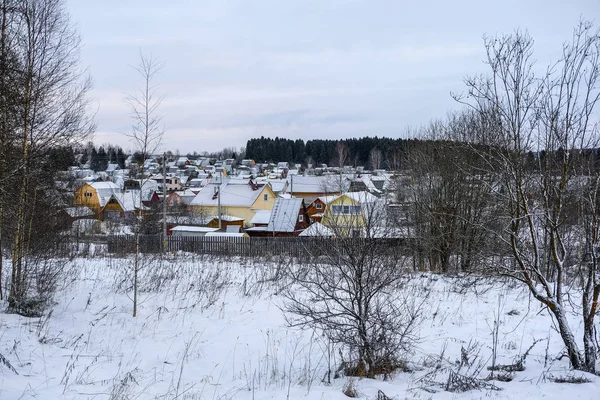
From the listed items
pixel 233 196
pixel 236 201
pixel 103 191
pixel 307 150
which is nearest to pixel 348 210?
pixel 236 201

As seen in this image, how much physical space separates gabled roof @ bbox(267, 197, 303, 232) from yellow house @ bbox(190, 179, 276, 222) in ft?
44.8

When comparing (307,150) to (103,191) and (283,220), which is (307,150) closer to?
(103,191)

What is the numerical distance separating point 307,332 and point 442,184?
10345mm

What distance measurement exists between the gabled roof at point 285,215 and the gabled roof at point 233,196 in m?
13.7

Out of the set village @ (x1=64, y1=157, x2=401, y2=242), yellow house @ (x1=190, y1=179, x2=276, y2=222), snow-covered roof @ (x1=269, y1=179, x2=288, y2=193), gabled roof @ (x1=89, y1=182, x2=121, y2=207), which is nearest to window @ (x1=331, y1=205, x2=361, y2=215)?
village @ (x1=64, y1=157, x2=401, y2=242)

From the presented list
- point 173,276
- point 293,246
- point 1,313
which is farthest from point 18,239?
point 293,246

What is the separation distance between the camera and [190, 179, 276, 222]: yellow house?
51125mm

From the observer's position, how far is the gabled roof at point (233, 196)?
51438 mm

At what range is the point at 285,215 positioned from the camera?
37.3 metres

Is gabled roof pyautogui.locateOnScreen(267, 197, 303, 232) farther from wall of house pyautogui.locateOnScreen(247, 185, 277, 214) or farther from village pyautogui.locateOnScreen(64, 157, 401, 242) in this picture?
wall of house pyautogui.locateOnScreen(247, 185, 277, 214)

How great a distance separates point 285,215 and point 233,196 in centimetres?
1608

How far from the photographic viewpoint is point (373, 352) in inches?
230

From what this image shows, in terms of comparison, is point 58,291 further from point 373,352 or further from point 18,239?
point 373,352

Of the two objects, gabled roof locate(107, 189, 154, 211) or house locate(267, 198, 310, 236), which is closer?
gabled roof locate(107, 189, 154, 211)
